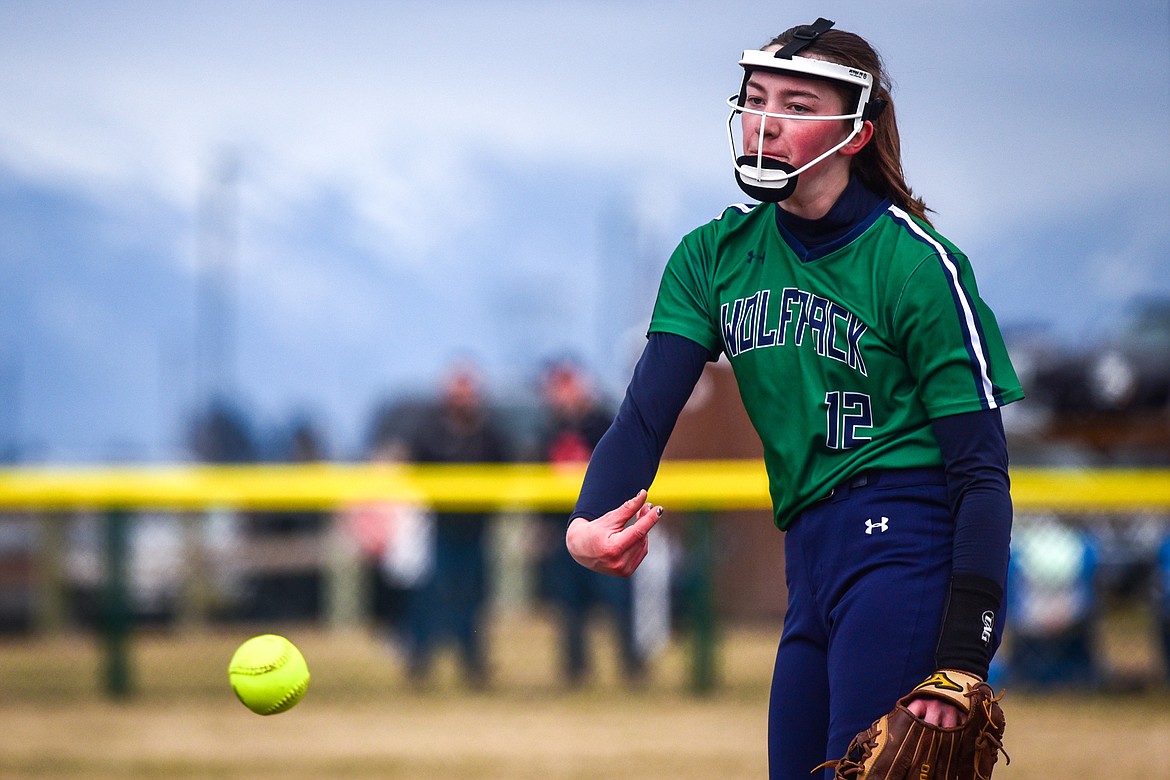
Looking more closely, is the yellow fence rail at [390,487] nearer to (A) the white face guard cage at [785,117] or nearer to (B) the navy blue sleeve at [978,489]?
(A) the white face guard cage at [785,117]

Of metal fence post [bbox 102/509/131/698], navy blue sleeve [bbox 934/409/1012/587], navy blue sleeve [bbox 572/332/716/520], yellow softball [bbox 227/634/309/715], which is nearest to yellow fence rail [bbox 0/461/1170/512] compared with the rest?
metal fence post [bbox 102/509/131/698]

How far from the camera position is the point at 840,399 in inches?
105

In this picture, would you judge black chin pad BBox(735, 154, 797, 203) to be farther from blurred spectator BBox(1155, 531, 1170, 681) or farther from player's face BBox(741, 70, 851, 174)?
blurred spectator BBox(1155, 531, 1170, 681)

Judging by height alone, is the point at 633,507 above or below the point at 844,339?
below

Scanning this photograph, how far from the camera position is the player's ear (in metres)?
2.75

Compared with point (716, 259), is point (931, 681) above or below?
below

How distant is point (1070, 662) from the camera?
364 inches

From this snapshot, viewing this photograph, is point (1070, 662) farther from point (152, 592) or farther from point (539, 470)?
point (152, 592)

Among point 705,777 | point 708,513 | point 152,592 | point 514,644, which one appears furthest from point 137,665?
point 705,777

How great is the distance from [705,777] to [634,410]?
4238 millimetres

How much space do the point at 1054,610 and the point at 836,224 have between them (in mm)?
7144

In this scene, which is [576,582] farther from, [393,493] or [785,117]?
[785,117]

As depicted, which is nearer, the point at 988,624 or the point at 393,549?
the point at 988,624

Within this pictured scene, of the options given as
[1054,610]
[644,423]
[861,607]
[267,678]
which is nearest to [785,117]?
[644,423]
